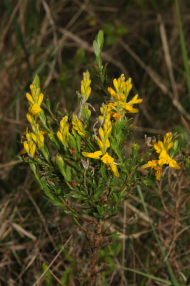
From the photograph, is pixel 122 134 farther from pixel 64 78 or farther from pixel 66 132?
pixel 64 78

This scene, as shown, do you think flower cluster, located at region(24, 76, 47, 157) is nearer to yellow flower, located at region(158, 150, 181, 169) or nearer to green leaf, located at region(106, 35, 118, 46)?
yellow flower, located at region(158, 150, 181, 169)

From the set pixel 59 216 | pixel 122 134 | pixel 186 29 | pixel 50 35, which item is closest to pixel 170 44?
pixel 186 29

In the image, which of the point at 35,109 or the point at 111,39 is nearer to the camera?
the point at 35,109

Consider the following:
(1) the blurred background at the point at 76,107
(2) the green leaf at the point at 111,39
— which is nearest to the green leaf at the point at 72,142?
(1) the blurred background at the point at 76,107

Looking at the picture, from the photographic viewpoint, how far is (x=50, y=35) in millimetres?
3516

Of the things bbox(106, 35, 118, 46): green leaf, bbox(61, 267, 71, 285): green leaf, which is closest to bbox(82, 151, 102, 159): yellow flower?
bbox(61, 267, 71, 285): green leaf

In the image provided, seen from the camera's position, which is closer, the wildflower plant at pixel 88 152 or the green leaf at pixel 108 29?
the wildflower plant at pixel 88 152

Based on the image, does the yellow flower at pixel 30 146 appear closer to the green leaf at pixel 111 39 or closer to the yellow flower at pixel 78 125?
the yellow flower at pixel 78 125

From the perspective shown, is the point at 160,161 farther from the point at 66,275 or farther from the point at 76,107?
the point at 76,107

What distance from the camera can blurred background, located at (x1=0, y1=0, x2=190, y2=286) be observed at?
5.90 feet

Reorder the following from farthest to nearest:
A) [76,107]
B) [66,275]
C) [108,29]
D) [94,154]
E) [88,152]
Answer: [108,29], [76,107], [66,275], [88,152], [94,154]

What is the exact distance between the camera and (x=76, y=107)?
103 inches

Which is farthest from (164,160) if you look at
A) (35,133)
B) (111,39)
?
(111,39)

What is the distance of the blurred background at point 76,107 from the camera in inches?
70.8
